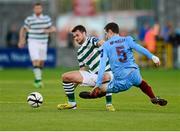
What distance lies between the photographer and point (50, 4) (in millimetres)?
46906

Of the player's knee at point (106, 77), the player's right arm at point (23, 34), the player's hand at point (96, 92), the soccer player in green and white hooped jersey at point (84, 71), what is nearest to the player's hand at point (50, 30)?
the player's right arm at point (23, 34)

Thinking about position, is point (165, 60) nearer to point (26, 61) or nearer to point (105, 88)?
point (26, 61)

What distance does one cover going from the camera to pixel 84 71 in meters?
17.3

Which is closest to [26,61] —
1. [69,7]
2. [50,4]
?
[50,4]

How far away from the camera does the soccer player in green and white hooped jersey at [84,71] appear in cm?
1712

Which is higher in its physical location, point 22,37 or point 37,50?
point 22,37

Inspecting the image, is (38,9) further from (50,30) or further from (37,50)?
(37,50)

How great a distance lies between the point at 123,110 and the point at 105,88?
777 millimetres

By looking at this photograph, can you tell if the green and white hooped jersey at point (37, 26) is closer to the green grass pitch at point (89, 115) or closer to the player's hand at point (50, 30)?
the player's hand at point (50, 30)

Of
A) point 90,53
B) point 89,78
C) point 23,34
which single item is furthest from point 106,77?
point 23,34

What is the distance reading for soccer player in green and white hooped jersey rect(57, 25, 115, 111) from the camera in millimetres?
17125

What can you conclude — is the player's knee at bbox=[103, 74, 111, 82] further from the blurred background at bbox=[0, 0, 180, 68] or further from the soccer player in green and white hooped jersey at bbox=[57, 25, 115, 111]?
the blurred background at bbox=[0, 0, 180, 68]

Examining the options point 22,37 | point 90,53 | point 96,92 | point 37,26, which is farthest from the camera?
point 37,26

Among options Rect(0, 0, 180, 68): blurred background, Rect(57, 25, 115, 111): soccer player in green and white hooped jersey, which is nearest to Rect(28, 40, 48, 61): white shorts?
Rect(57, 25, 115, 111): soccer player in green and white hooped jersey
